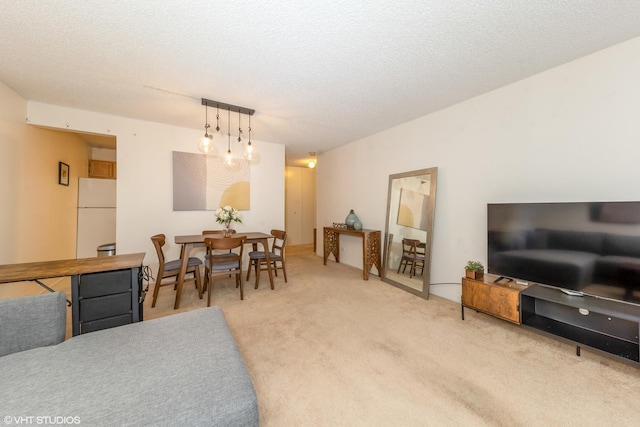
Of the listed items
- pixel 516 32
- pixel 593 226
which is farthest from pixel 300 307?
pixel 516 32

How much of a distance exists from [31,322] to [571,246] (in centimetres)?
373

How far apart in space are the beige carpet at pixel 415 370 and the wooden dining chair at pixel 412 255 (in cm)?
61

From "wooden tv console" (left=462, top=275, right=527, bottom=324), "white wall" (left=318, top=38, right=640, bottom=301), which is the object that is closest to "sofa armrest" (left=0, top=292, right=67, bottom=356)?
"wooden tv console" (left=462, top=275, right=527, bottom=324)

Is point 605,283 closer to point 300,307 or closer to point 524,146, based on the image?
point 524,146

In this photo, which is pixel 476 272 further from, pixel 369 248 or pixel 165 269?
pixel 165 269

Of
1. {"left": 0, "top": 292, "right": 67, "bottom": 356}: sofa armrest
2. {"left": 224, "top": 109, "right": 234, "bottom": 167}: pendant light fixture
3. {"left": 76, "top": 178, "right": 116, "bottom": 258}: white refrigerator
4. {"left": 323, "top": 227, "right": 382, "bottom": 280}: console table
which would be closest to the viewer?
{"left": 0, "top": 292, "right": 67, "bottom": 356}: sofa armrest

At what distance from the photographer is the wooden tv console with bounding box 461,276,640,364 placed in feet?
5.45

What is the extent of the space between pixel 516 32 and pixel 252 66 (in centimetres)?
210

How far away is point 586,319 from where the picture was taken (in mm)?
1883

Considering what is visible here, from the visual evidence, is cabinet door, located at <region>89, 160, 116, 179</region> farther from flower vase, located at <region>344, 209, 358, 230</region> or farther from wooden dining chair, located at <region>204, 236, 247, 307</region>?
flower vase, located at <region>344, 209, 358, 230</region>

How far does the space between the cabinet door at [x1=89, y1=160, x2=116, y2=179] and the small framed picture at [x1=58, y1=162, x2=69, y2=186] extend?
2.73 ft

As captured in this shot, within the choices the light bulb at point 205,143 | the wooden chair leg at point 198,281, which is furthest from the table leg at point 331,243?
the light bulb at point 205,143

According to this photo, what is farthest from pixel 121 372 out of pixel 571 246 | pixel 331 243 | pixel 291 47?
pixel 331 243

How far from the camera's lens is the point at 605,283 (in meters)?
1.80
